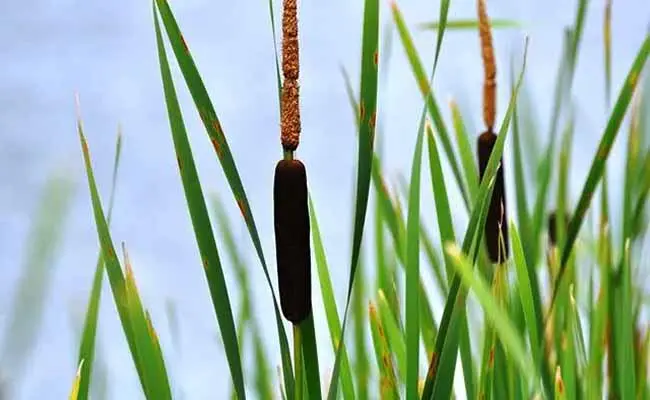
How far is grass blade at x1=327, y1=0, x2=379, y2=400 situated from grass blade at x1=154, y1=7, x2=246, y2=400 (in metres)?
0.06

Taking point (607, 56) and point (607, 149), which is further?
point (607, 56)

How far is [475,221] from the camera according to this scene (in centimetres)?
59

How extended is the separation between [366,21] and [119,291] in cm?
19

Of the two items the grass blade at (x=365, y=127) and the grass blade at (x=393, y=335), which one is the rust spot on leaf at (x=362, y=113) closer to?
the grass blade at (x=365, y=127)

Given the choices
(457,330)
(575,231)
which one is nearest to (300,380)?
(457,330)

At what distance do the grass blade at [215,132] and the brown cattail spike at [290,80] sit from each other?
4 cm

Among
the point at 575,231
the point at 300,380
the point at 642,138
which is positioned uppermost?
the point at 642,138

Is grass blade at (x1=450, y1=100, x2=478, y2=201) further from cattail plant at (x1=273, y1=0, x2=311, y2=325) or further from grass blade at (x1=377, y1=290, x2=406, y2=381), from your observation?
cattail plant at (x1=273, y1=0, x2=311, y2=325)

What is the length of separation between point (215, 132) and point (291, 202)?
0.06 metres

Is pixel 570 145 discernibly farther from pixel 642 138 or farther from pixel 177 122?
pixel 177 122

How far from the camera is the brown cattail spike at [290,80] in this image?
550 millimetres

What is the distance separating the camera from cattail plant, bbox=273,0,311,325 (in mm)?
553

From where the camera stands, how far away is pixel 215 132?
592 mm

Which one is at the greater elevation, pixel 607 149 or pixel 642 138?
pixel 642 138
